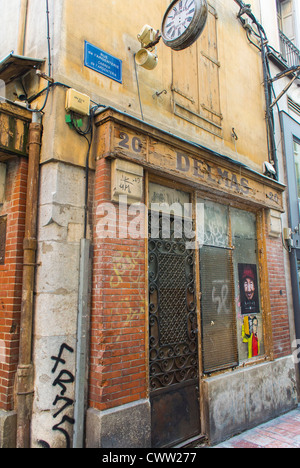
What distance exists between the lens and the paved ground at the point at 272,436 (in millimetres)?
4824

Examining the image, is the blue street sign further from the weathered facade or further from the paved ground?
the paved ground

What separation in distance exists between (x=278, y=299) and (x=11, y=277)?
5.08 metres

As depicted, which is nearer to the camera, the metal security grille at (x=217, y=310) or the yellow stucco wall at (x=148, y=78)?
the yellow stucco wall at (x=148, y=78)

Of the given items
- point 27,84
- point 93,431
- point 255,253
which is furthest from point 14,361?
point 255,253

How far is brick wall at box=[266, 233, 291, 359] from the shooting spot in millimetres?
6555

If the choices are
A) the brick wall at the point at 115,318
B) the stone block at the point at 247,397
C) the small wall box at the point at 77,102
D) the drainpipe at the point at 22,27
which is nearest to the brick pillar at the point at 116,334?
the brick wall at the point at 115,318

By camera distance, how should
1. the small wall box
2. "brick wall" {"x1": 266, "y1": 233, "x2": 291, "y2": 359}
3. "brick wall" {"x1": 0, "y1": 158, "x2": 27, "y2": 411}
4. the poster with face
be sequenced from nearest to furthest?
"brick wall" {"x1": 0, "y1": 158, "x2": 27, "y2": 411} < the small wall box < the poster with face < "brick wall" {"x1": 266, "y1": 233, "x2": 291, "y2": 359}

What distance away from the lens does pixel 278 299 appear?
22.2 feet

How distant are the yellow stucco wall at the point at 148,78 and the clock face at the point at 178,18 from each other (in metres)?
0.46

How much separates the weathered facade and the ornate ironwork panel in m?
0.02

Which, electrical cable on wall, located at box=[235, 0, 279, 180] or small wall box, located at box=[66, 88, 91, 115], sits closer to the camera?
small wall box, located at box=[66, 88, 91, 115]

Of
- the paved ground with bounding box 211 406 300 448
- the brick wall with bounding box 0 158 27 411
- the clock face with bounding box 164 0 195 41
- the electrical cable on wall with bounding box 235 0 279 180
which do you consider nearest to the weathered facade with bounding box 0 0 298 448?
the brick wall with bounding box 0 158 27 411

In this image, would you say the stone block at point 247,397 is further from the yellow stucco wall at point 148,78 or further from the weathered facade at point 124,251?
the yellow stucco wall at point 148,78

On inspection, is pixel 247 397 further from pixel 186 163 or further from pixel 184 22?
pixel 184 22
